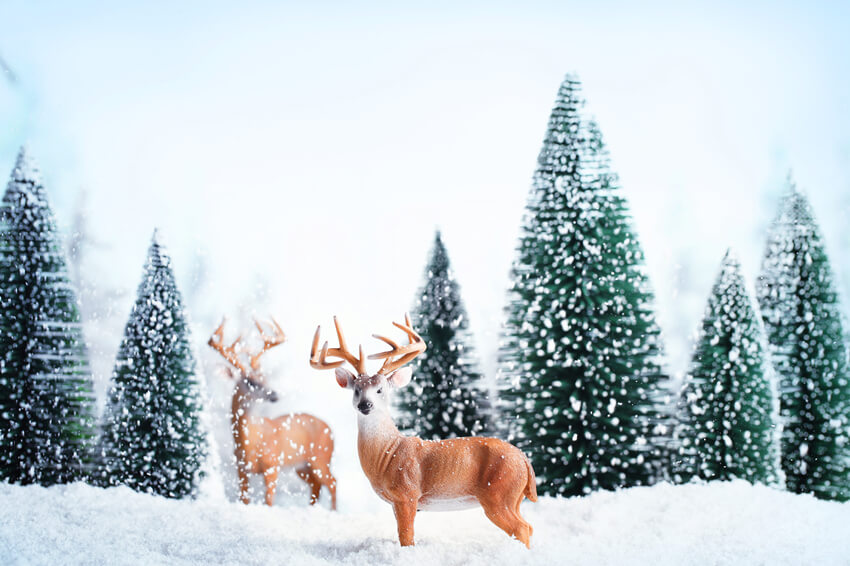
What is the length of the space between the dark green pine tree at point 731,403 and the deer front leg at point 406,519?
5.59 feet

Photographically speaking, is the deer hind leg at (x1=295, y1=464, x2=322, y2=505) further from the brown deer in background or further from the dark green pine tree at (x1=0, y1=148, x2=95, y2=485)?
the dark green pine tree at (x1=0, y1=148, x2=95, y2=485)

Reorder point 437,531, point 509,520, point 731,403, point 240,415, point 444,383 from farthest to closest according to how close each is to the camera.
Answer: point 444,383
point 731,403
point 240,415
point 437,531
point 509,520

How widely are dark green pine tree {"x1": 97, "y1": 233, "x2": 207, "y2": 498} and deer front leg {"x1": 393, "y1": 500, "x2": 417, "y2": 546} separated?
1.66m

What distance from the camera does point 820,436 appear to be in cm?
378

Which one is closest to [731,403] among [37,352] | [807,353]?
[807,353]

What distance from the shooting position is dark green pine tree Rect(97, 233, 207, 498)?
157 inches

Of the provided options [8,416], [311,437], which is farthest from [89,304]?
[311,437]

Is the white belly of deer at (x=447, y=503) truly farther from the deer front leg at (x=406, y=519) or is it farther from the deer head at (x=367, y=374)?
the deer head at (x=367, y=374)

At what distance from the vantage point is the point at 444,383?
391 cm

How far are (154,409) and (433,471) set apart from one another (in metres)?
1.93

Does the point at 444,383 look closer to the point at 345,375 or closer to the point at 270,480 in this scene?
the point at 270,480

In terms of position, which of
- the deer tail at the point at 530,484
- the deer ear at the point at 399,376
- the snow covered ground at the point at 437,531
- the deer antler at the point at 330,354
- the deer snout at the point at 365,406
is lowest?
the snow covered ground at the point at 437,531

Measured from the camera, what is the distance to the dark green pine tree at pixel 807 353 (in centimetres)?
377

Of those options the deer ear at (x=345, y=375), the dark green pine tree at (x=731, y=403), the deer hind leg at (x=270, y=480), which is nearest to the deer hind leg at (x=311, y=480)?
the deer hind leg at (x=270, y=480)
